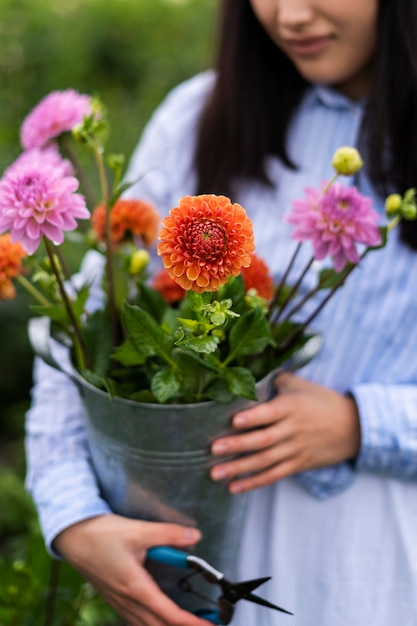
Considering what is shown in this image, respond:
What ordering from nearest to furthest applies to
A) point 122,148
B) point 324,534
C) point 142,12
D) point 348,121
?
point 324,534, point 348,121, point 122,148, point 142,12

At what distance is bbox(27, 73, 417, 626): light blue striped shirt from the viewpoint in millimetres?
807

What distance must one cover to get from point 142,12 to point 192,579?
3.10m

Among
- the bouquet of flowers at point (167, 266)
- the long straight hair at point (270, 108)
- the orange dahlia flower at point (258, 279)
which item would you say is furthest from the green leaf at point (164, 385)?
the long straight hair at point (270, 108)

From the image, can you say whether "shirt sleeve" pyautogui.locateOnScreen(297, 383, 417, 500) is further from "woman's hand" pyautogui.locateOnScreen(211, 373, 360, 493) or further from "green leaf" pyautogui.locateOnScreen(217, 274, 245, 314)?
"green leaf" pyautogui.locateOnScreen(217, 274, 245, 314)

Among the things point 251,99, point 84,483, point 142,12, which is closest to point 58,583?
point 84,483

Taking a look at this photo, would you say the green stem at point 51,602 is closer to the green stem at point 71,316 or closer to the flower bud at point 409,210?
the green stem at point 71,316

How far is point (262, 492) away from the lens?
2.87 ft

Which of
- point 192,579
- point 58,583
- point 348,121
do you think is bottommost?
point 58,583

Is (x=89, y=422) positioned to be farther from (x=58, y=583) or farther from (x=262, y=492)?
(x=58, y=583)

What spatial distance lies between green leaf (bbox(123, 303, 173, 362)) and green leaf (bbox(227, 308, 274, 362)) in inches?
2.1

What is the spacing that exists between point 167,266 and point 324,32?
0.50 meters

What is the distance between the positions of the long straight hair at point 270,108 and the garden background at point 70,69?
107cm

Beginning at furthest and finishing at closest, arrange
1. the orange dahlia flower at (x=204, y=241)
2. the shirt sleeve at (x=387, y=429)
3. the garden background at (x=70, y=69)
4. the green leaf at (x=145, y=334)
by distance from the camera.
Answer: the garden background at (x=70, y=69) < the shirt sleeve at (x=387, y=429) < the green leaf at (x=145, y=334) < the orange dahlia flower at (x=204, y=241)

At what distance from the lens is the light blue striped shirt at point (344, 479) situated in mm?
807
